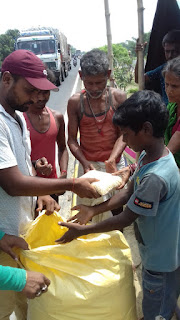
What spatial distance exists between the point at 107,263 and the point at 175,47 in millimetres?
1866

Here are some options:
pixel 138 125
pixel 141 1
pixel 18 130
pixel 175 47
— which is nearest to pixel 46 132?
pixel 18 130

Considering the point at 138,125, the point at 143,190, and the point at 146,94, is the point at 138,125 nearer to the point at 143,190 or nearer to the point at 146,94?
the point at 146,94

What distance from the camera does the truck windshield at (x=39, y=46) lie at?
48.3 feet

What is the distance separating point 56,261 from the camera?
1448 mm

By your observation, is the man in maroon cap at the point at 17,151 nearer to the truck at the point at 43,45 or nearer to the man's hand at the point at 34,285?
the man's hand at the point at 34,285

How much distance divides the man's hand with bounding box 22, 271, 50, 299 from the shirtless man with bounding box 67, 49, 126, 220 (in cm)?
119

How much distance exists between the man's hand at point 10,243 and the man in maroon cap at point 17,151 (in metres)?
0.07

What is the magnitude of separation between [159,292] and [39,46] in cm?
1542

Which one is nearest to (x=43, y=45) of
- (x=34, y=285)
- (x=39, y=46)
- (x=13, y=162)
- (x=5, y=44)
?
(x=39, y=46)

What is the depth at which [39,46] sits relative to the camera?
15.0 meters

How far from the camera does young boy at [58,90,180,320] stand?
1.30 meters

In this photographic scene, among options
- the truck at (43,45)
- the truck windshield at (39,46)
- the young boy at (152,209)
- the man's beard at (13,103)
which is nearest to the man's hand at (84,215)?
the young boy at (152,209)

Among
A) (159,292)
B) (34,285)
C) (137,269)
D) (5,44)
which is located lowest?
(137,269)

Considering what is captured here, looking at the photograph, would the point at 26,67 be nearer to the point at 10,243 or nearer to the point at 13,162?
the point at 13,162
